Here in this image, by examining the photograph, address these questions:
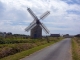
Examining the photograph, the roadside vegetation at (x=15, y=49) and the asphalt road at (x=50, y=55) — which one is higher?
the roadside vegetation at (x=15, y=49)

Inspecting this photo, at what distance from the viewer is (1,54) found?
22516mm

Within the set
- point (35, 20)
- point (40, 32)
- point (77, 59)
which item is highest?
point (35, 20)

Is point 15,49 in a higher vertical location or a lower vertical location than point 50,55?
higher

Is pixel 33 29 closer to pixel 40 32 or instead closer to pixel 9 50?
pixel 40 32

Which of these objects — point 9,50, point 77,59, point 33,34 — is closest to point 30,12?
point 33,34

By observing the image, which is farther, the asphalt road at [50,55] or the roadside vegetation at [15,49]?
the roadside vegetation at [15,49]

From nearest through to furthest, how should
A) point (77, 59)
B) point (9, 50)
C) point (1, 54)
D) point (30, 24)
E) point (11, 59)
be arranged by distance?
point (11, 59) < point (77, 59) < point (1, 54) < point (9, 50) < point (30, 24)

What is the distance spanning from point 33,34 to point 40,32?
2.55 meters

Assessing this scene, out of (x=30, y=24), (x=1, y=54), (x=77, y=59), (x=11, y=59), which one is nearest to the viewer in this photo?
(x=11, y=59)

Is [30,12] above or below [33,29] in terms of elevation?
above

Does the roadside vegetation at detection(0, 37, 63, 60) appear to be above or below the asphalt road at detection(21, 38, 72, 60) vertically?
above

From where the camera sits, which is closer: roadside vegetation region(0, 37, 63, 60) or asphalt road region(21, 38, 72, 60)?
asphalt road region(21, 38, 72, 60)

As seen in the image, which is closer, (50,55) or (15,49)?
(50,55)

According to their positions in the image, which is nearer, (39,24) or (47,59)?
(47,59)
